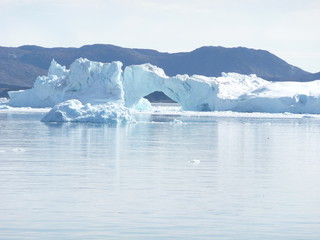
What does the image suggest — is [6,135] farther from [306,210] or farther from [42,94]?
[42,94]

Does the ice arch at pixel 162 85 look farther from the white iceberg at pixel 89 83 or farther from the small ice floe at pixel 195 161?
the small ice floe at pixel 195 161

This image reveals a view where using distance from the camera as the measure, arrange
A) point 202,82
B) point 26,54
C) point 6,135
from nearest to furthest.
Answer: point 6,135 < point 202,82 < point 26,54

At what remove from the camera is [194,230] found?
6949 mm

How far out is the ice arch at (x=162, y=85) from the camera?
42.6 meters

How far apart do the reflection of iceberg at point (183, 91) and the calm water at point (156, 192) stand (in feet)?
75.6

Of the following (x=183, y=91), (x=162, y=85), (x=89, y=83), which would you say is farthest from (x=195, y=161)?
(x=183, y=91)

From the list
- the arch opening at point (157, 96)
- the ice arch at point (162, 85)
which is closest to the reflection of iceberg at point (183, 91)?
the ice arch at point (162, 85)

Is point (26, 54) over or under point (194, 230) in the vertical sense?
over

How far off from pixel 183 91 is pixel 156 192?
34.9m

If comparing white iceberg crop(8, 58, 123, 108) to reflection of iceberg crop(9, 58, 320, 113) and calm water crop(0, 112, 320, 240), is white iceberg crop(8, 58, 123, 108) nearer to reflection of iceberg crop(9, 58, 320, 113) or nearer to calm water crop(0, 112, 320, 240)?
reflection of iceberg crop(9, 58, 320, 113)

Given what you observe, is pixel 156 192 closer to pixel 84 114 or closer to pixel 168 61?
pixel 84 114

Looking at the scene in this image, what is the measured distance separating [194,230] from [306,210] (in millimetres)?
1724

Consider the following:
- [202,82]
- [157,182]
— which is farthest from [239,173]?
[202,82]

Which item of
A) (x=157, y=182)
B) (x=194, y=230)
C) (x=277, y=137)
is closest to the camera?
(x=194, y=230)
